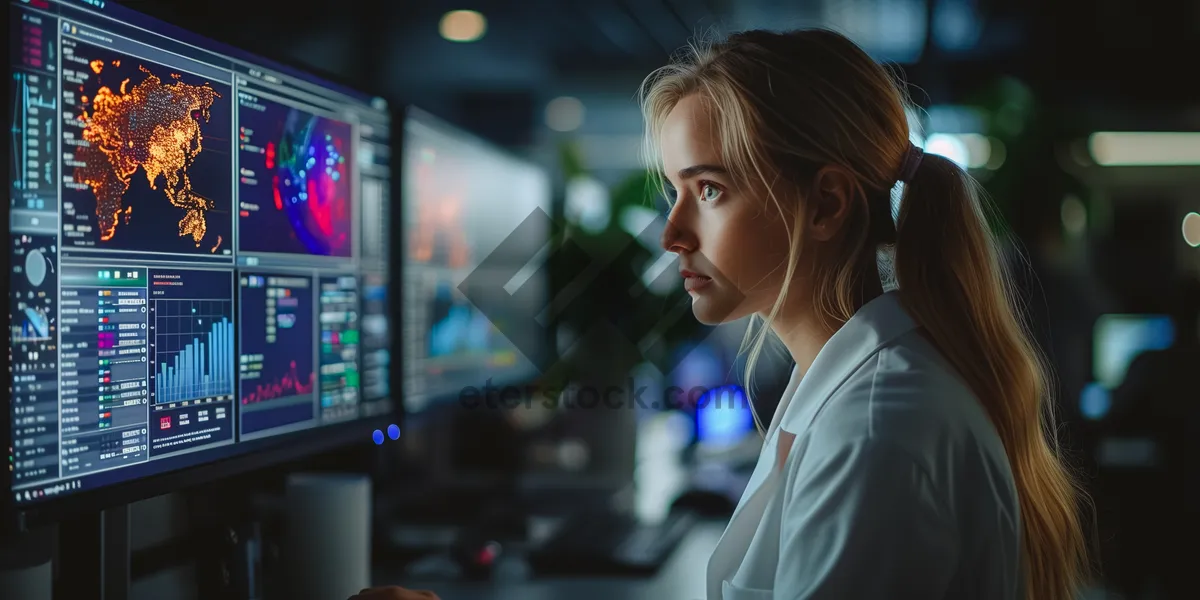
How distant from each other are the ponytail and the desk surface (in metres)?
0.53

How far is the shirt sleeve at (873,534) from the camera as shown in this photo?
71 cm

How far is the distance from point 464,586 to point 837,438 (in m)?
0.80

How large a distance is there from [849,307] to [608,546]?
0.70 metres

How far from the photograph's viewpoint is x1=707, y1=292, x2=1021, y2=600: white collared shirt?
708 millimetres

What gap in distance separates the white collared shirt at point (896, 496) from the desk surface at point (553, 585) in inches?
19.1

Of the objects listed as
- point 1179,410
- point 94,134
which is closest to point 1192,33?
point 1179,410

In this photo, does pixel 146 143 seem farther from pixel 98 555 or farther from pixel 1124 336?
pixel 1124 336

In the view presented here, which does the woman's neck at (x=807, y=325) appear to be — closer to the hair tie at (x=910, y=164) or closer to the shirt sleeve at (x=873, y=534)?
the hair tie at (x=910, y=164)

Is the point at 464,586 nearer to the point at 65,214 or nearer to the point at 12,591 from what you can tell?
the point at 12,591

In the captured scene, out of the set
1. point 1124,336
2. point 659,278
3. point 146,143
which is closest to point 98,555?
point 146,143

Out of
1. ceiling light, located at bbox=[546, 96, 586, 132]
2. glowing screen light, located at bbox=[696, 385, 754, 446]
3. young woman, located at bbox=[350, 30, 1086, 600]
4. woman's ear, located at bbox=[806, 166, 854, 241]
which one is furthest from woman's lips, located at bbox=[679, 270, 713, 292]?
ceiling light, located at bbox=[546, 96, 586, 132]

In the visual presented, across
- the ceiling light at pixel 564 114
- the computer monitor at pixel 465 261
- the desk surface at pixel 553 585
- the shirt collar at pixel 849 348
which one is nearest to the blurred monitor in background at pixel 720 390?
the computer monitor at pixel 465 261

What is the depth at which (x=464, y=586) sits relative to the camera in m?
1.37

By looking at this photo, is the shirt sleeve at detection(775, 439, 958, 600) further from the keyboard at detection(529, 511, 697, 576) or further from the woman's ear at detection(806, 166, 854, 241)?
the keyboard at detection(529, 511, 697, 576)
